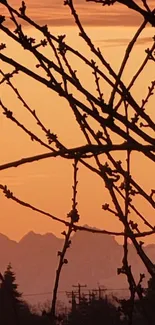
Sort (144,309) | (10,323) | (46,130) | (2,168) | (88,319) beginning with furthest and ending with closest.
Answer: (88,319) < (10,323) < (46,130) < (144,309) < (2,168)

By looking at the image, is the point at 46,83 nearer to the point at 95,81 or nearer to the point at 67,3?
the point at 67,3

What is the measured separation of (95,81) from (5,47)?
45 centimetres

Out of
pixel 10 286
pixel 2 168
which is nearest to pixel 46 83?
pixel 2 168

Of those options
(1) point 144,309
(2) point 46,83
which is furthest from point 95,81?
(2) point 46,83

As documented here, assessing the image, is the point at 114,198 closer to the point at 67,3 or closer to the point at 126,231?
the point at 126,231

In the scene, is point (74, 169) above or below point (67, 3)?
below

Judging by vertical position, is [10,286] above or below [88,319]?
below

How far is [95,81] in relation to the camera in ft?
16.3

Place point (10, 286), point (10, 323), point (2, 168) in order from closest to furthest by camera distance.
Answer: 1. point (2, 168)
2. point (10, 286)
3. point (10, 323)

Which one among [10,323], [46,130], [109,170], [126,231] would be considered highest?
[10,323]

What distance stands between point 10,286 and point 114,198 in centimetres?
75

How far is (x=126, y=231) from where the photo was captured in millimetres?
4273

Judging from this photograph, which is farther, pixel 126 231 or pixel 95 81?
pixel 95 81

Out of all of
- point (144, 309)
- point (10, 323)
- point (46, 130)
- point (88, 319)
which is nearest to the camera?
point (144, 309)
